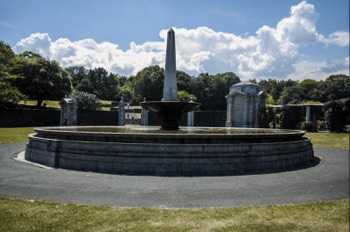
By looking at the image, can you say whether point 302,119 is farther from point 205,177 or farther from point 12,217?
point 12,217

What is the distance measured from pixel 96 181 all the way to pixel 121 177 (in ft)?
2.88

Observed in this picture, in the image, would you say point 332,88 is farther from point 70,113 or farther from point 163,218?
point 163,218

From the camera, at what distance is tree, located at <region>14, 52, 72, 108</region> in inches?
2003

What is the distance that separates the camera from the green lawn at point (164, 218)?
182 inches

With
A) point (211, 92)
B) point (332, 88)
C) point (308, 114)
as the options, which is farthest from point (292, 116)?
point (211, 92)

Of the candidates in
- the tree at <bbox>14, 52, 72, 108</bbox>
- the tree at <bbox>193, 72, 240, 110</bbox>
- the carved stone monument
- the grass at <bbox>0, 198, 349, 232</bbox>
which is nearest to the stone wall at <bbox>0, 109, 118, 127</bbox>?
the carved stone monument

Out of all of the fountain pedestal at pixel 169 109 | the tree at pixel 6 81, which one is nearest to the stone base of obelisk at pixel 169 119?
the fountain pedestal at pixel 169 109

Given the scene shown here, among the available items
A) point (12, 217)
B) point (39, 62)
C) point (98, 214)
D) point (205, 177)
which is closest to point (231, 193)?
point (205, 177)

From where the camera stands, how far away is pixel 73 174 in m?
9.31

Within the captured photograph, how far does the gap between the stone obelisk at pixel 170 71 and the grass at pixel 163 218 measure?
13.9m

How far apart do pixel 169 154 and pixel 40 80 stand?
48665 mm

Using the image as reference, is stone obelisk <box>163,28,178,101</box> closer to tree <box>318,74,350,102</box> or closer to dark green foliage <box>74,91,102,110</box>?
dark green foliage <box>74,91,102,110</box>

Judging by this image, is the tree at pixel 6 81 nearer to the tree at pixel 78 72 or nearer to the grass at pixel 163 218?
the grass at pixel 163 218

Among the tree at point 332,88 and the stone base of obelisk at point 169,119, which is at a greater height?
the tree at point 332,88
